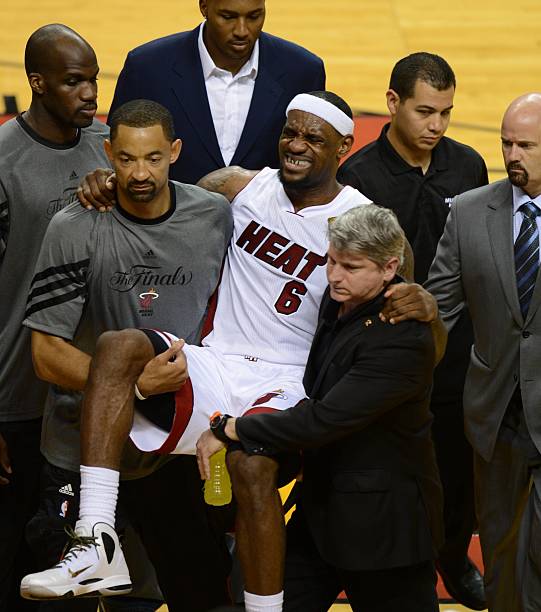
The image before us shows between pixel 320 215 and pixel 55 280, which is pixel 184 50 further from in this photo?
pixel 55 280

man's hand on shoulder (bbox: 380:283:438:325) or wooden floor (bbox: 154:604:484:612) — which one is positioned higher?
man's hand on shoulder (bbox: 380:283:438:325)

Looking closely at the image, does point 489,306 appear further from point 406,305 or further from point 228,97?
point 228,97

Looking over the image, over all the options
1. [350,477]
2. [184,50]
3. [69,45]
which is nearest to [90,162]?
[69,45]

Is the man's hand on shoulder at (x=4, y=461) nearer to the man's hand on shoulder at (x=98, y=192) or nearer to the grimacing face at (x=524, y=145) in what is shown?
the man's hand on shoulder at (x=98, y=192)

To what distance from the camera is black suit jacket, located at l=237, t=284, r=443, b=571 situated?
12.4 feet

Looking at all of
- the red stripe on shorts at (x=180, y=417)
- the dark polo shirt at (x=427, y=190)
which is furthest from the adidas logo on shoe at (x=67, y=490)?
the dark polo shirt at (x=427, y=190)

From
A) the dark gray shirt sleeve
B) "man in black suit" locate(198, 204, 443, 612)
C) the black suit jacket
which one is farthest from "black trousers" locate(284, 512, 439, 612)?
the dark gray shirt sleeve

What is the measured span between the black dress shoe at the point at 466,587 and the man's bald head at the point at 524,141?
1.79 metres

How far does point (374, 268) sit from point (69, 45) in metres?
1.52

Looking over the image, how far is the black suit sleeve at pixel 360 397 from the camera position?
3775 millimetres

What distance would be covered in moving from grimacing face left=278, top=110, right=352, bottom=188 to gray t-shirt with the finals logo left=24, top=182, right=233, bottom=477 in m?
0.29

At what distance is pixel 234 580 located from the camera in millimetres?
4551

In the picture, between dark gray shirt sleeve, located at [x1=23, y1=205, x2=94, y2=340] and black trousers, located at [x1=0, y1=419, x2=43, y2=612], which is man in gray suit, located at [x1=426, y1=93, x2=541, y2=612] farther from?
black trousers, located at [x1=0, y1=419, x2=43, y2=612]

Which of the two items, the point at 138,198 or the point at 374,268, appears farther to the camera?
the point at 138,198
